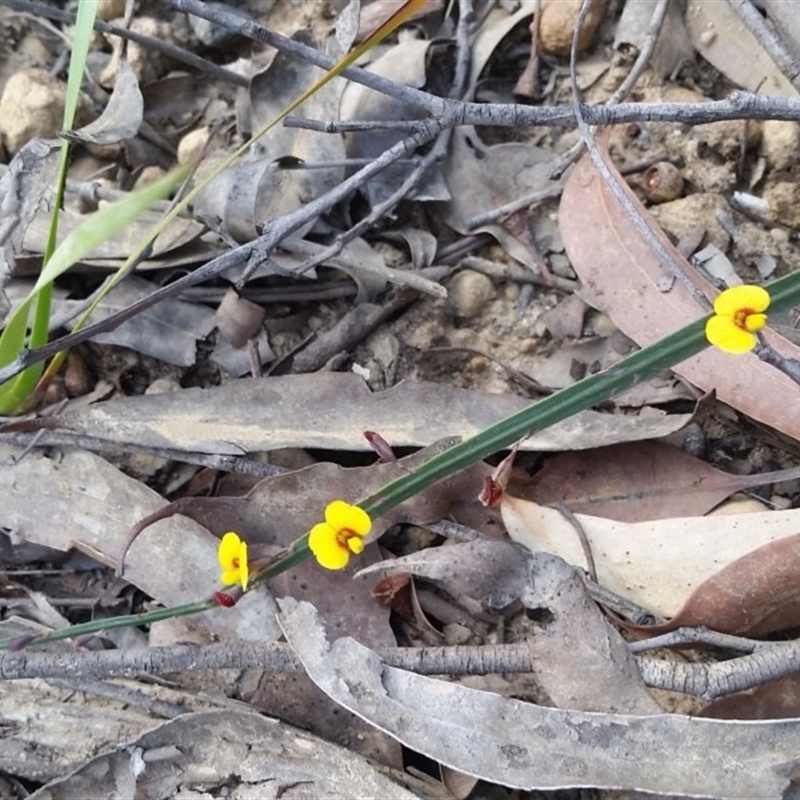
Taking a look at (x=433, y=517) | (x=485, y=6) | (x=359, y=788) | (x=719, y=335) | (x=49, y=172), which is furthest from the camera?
(x=485, y=6)

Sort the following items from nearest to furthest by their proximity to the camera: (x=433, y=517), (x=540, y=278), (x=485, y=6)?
(x=433, y=517), (x=540, y=278), (x=485, y=6)

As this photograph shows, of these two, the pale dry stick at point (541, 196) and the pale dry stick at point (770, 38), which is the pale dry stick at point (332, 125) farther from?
the pale dry stick at point (770, 38)

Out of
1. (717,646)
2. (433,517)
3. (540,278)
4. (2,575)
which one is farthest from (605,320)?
(2,575)

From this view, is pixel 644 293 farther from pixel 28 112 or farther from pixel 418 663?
pixel 28 112

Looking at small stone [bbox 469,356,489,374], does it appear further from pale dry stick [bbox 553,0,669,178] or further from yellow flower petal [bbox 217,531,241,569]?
yellow flower petal [bbox 217,531,241,569]

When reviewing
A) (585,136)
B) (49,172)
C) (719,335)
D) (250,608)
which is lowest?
(250,608)

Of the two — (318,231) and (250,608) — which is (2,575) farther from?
(318,231)
